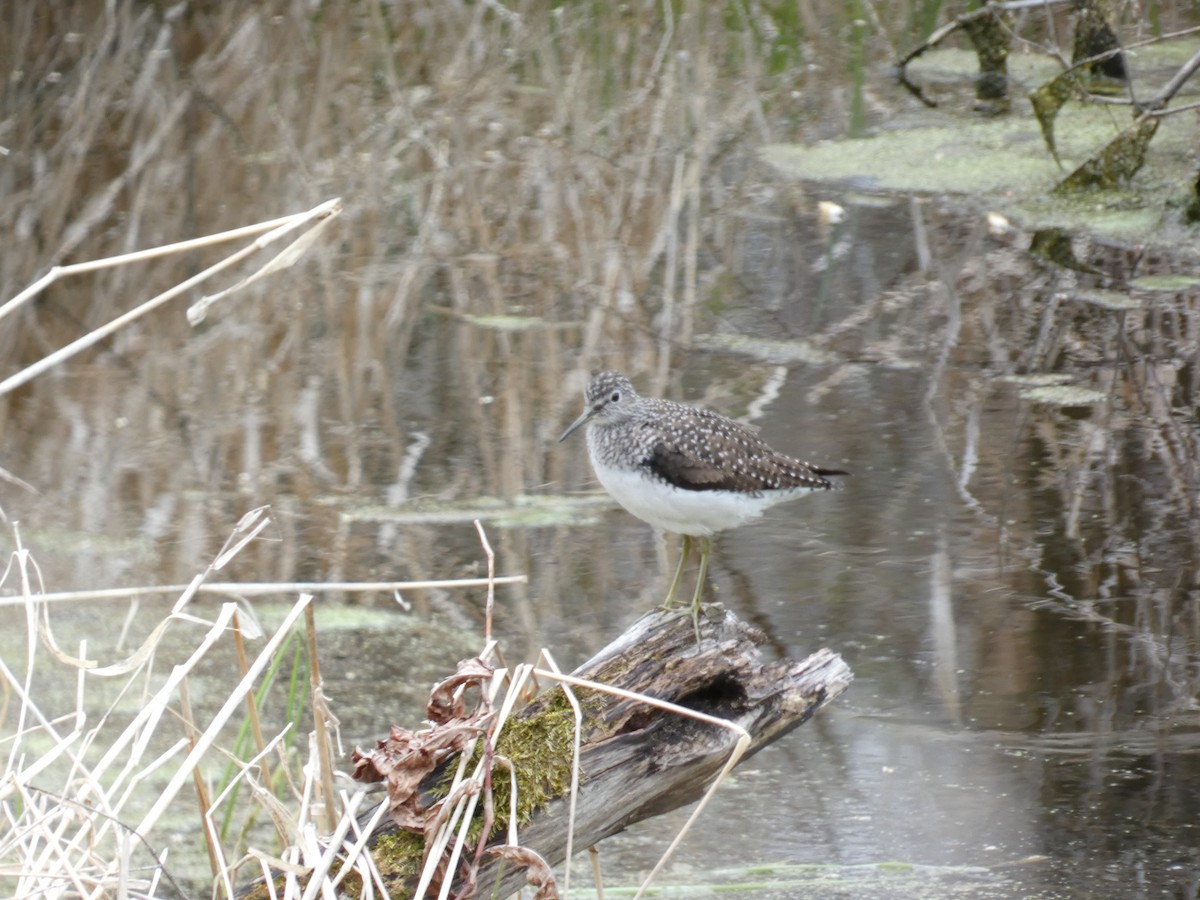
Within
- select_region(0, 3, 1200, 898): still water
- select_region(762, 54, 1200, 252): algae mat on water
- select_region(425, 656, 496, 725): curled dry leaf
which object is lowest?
select_region(0, 3, 1200, 898): still water

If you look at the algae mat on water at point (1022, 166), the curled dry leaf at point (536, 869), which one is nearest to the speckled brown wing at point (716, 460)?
the curled dry leaf at point (536, 869)

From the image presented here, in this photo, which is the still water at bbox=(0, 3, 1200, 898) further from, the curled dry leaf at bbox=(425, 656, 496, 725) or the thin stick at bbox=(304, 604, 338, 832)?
the curled dry leaf at bbox=(425, 656, 496, 725)

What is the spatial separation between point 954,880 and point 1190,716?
107 centimetres

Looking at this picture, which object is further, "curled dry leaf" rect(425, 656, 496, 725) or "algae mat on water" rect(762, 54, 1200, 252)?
"algae mat on water" rect(762, 54, 1200, 252)

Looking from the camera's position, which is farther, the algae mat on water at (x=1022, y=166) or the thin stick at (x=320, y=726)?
the algae mat on water at (x=1022, y=166)

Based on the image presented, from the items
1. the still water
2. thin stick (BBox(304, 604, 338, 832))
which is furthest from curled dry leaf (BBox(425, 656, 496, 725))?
the still water

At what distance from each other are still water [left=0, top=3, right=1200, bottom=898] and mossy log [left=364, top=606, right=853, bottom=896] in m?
0.79

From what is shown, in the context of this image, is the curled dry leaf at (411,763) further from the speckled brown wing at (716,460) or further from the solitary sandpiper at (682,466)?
the speckled brown wing at (716,460)

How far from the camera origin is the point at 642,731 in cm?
299

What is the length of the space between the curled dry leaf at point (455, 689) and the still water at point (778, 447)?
25.5 inches

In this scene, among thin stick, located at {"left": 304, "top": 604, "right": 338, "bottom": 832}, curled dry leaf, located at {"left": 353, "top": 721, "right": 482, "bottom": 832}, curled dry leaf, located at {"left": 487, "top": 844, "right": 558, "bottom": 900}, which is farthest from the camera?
thin stick, located at {"left": 304, "top": 604, "right": 338, "bottom": 832}

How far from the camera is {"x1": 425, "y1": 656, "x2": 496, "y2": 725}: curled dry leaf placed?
9.02 ft

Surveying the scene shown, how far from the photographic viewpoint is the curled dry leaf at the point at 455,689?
2748 millimetres

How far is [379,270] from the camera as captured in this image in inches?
347
